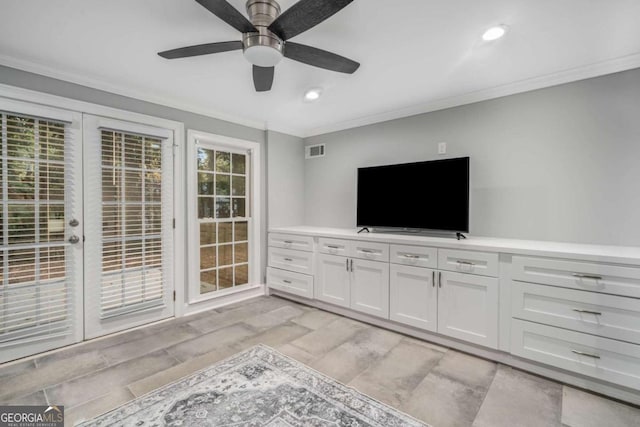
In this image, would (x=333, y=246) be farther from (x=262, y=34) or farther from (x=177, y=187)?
(x=262, y=34)

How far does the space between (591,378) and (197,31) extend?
11.6ft

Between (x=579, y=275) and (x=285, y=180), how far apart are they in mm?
3349

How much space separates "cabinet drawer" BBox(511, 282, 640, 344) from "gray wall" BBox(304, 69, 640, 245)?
665 millimetres

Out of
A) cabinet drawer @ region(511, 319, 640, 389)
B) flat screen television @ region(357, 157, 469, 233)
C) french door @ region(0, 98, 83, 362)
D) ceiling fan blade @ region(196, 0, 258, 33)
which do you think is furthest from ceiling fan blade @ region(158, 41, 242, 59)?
cabinet drawer @ region(511, 319, 640, 389)

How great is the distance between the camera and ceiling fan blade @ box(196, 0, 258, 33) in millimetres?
1354

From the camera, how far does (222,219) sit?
3.64 meters

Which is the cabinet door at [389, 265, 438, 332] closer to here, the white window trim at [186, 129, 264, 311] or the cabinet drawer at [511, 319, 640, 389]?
the cabinet drawer at [511, 319, 640, 389]

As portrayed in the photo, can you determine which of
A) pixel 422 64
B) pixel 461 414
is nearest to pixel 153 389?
pixel 461 414

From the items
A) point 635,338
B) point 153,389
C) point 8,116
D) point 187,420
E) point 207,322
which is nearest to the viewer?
point 187,420

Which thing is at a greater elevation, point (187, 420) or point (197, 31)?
point (197, 31)

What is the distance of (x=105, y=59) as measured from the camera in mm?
2295

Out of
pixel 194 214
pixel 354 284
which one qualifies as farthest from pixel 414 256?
pixel 194 214

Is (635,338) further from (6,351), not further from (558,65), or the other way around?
(6,351)

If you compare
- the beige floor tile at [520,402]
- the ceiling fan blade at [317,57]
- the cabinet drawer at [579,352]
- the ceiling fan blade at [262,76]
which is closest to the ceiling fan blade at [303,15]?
the ceiling fan blade at [317,57]
